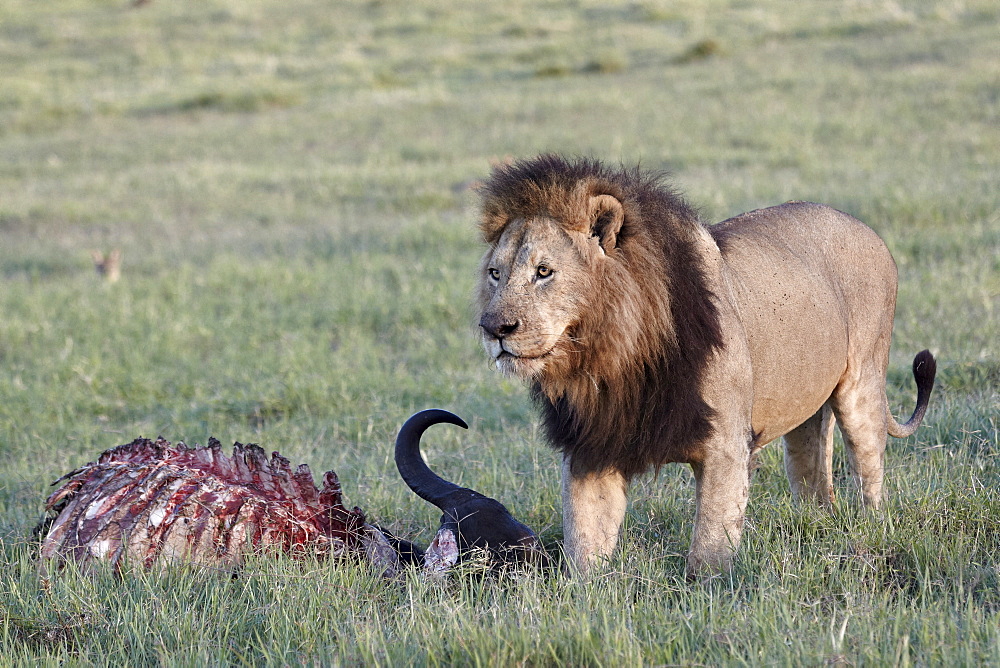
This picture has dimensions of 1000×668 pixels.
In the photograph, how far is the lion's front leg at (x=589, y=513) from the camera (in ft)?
13.0

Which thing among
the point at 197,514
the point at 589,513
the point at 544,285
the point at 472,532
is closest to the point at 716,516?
the point at 589,513

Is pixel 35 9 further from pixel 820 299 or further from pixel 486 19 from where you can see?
pixel 820 299

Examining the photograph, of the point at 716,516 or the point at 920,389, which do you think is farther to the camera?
the point at 920,389

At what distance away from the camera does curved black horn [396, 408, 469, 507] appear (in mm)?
4273

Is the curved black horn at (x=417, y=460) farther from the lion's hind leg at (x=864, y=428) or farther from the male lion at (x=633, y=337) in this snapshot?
the lion's hind leg at (x=864, y=428)

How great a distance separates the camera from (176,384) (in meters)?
7.68

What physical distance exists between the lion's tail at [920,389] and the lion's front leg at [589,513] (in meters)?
1.56

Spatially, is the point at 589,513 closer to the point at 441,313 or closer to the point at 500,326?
the point at 500,326

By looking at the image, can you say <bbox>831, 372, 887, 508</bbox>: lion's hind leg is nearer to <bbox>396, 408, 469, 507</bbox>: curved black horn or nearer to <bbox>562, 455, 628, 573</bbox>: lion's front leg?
<bbox>562, 455, 628, 573</bbox>: lion's front leg

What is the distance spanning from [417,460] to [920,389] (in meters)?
2.28

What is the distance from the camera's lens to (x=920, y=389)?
4.95m

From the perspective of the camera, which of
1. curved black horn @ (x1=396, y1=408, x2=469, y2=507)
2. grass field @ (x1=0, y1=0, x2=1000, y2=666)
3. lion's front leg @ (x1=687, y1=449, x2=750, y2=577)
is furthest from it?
curved black horn @ (x1=396, y1=408, x2=469, y2=507)

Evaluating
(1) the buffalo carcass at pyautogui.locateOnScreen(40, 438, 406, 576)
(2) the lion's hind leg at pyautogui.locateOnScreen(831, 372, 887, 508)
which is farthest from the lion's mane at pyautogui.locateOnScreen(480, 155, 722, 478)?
(2) the lion's hind leg at pyautogui.locateOnScreen(831, 372, 887, 508)

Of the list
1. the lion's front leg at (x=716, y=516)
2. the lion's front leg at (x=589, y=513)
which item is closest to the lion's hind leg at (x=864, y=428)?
the lion's front leg at (x=716, y=516)
